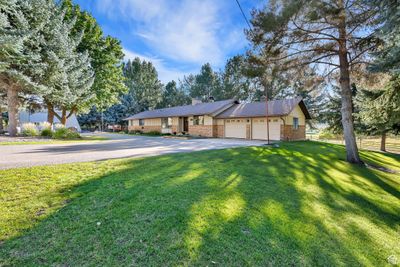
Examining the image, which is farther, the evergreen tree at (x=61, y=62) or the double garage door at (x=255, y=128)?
the double garage door at (x=255, y=128)

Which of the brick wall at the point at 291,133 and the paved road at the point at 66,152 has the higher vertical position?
the brick wall at the point at 291,133

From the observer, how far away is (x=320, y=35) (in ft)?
32.2

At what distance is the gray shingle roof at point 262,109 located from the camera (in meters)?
18.1


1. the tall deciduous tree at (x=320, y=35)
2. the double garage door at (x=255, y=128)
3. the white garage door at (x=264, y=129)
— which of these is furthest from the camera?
the double garage door at (x=255, y=128)

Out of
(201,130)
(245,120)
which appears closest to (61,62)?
(201,130)

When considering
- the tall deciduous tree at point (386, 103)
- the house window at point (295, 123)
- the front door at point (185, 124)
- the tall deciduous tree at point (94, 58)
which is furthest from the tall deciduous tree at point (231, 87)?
the tall deciduous tree at point (386, 103)

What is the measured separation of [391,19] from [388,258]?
198 inches

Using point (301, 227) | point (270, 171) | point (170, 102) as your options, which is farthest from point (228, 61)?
point (301, 227)

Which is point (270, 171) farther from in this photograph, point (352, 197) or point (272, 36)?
point (272, 36)

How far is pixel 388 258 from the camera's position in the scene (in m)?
3.06

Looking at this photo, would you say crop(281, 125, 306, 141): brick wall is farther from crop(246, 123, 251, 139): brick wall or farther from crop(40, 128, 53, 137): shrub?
crop(40, 128, 53, 137): shrub

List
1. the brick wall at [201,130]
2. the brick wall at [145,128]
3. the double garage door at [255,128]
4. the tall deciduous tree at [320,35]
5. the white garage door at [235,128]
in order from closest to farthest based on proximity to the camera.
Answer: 1. the tall deciduous tree at [320,35]
2. the double garage door at [255,128]
3. the white garage door at [235,128]
4. the brick wall at [201,130]
5. the brick wall at [145,128]

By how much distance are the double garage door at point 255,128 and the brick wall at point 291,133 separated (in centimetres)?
41

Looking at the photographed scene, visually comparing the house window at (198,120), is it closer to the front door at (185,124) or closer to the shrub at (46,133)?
the front door at (185,124)
